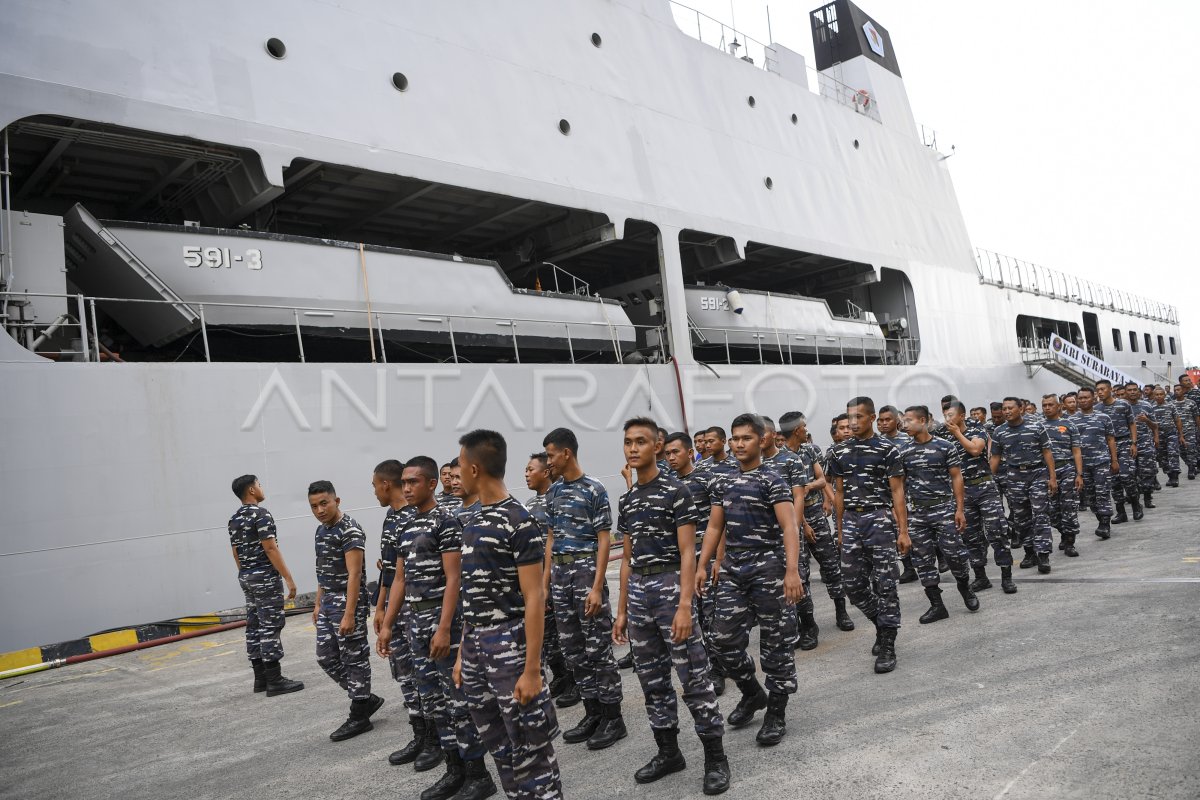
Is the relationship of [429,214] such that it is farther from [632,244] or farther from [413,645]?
[413,645]

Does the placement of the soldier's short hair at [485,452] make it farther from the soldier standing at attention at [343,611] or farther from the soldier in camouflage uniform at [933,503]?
the soldier in camouflage uniform at [933,503]

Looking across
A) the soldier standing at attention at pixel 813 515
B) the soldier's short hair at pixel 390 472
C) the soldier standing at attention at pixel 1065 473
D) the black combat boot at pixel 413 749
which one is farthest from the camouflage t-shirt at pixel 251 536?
the soldier standing at attention at pixel 1065 473

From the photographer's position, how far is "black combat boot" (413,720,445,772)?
144 inches

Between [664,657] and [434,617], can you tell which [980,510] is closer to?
[664,657]

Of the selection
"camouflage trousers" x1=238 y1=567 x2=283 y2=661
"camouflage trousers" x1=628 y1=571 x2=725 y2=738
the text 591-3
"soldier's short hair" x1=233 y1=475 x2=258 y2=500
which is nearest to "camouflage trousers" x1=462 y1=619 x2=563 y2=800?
"camouflage trousers" x1=628 y1=571 x2=725 y2=738

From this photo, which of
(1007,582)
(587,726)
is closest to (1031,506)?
(1007,582)

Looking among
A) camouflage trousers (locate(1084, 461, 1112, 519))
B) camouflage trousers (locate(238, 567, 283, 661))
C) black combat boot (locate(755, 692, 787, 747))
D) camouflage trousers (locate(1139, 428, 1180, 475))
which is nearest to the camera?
black combat boot (locate(755, 692, 787, 747))

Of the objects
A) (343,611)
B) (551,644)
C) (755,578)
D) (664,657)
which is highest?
(755,578)

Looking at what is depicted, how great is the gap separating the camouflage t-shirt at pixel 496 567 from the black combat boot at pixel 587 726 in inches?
54.4

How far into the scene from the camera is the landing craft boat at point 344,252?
6.87 metres

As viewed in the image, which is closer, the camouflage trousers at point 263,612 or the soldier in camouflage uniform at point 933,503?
the camouflage trousers at point 263,612

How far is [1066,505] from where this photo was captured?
7273 mm

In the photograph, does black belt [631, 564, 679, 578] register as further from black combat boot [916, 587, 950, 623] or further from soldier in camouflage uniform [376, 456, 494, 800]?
black combat boot [916, 587, 950, 623]

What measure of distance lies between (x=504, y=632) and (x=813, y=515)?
3906mm
